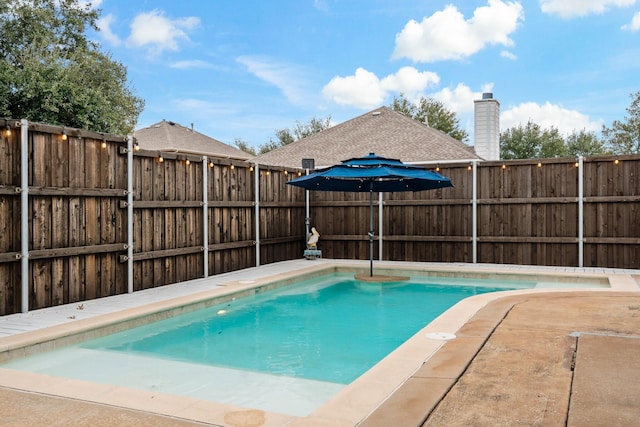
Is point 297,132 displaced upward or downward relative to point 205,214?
upward

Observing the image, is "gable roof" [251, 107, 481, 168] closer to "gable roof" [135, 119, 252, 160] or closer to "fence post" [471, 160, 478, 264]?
"gable roof" [135, 119, 252, 160]

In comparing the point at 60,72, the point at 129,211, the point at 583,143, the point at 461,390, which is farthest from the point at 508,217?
the point at 583,143

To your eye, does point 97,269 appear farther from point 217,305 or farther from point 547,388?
point 547,388

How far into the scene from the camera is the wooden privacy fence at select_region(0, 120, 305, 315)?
5.86 meters

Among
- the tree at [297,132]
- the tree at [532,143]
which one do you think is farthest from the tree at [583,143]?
the tree at [297,132]

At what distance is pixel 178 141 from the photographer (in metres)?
21.8

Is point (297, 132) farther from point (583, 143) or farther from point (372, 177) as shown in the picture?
point (372, 177)

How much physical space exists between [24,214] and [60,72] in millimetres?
12044

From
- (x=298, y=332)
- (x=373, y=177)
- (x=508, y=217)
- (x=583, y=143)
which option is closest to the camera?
(x=298, y=332)

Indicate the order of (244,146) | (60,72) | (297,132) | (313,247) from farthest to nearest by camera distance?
(244,146), (297,132), (60,72), (313,247)

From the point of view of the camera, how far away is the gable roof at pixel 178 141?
21.2 metres

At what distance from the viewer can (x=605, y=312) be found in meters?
5.58

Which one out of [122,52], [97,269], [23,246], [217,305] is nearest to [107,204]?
[97,269]

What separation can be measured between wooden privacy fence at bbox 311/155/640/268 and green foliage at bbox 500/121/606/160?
28351 mm
